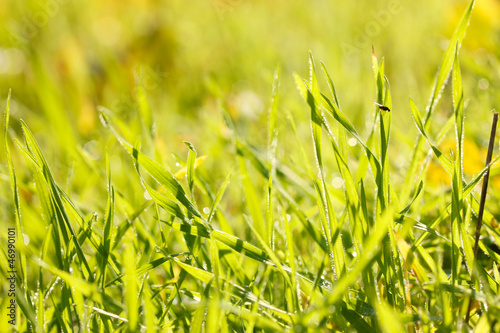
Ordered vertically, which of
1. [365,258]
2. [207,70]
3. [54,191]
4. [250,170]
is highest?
[207,70]

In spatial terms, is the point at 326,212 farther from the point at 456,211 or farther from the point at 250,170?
the point at 250,170

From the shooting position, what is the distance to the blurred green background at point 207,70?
3.16 feet

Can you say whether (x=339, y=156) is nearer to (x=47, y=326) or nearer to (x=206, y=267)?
(x=206, y=267)

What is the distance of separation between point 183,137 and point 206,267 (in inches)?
28.8

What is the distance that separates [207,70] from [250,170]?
0.96 metres

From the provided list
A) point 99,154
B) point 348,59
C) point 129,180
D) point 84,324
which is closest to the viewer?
point 84,324

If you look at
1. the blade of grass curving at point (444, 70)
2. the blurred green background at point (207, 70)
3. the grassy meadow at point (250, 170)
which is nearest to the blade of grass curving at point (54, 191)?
the grassy meadow at point (250, 170)

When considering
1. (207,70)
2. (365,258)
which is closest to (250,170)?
(365,258)

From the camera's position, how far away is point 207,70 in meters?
1.72

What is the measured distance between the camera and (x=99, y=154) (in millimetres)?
1129

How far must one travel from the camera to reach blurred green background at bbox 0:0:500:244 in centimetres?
96

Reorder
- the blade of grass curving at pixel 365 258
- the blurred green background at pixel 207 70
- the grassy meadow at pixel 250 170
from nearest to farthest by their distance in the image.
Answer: the blade of grass curving at pixel 365 258
the grassy meadow at pixel 250 170
the blurred green background at pixel 207 70

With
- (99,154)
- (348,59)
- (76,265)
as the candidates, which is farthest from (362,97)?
(76,265)

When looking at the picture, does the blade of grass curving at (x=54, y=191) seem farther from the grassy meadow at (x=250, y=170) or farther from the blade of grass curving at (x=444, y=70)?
the blade of grass curving at (x=444, y=70)
